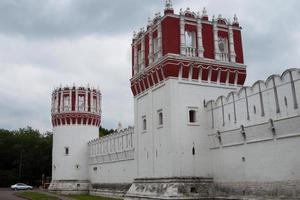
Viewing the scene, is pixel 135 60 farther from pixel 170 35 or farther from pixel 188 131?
pixel 188 131

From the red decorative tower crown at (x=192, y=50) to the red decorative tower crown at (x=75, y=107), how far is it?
19226mm

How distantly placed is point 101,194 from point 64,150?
8748mm

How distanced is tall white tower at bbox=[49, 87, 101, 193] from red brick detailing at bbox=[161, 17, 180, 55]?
908 inches

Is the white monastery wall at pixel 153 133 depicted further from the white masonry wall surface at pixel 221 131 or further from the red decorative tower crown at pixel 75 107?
the red decorative tower crown at pixel 75 107

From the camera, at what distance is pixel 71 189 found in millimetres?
41062

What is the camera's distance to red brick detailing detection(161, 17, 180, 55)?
2278 cm

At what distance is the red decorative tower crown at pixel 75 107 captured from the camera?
43531 millimetres

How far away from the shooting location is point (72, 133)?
142ft

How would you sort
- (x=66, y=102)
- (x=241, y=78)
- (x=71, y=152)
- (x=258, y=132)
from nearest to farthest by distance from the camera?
1. (x=258, y=132)
2. (x=241, y=78)
3. (x=71, y=152)
4. (x=66, y=102)

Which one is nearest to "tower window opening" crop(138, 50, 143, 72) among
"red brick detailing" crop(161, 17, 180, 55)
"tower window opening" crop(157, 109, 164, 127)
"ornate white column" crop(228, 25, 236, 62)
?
"red brick detailing" crop(161, 17, 180, 55)

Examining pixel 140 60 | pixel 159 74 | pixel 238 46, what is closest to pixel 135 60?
pixel 140 60

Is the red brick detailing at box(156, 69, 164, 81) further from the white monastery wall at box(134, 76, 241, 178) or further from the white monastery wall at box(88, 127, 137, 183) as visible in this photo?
the white monastery wall at box(88, 127, 137, 183)

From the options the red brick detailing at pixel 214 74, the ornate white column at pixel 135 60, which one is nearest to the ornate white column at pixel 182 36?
the red brick detailing at pixel 214 74

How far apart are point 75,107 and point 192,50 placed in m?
23.7
